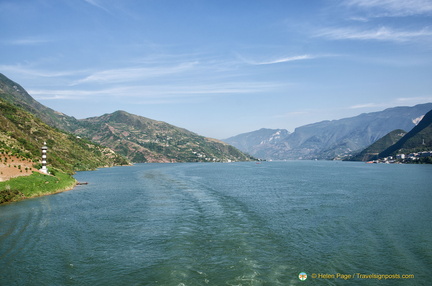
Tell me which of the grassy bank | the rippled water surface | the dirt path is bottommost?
the rippled water surface

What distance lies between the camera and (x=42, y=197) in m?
58.4

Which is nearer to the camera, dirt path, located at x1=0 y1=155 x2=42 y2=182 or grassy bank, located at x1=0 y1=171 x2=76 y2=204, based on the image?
grassy bank, located at x1=0 y1=171 x2=76 y2=204

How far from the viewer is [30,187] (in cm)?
5822

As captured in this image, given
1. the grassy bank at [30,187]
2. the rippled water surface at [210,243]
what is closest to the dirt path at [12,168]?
the grassy bank at [30,187]

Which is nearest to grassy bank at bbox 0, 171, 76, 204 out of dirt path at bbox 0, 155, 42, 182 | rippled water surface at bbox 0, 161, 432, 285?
dirt path at bbox 0, 155, 42, 182

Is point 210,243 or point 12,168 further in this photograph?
point 12,168

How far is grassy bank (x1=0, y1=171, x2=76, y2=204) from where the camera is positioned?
2023 inches

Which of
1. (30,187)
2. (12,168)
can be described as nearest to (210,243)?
(30,187)

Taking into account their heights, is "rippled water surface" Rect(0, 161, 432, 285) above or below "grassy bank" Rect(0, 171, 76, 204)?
below

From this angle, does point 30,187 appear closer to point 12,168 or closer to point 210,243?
point 12,168

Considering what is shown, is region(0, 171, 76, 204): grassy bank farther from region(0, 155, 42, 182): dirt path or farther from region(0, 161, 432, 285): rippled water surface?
region(0, 161, 432, 285): rippled water surface

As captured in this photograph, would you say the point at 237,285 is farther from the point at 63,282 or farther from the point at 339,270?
the point at 63,282

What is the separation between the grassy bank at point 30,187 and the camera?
51384 millimetres

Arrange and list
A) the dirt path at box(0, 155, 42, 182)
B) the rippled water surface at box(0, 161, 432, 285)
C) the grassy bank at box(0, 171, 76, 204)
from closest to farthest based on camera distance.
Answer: the rippled water surface at box(0, 161, 432, 285) < the grassy bank at box(0, 171, 76, 204) < the dirt path at box(0, 155, 42, 182)
